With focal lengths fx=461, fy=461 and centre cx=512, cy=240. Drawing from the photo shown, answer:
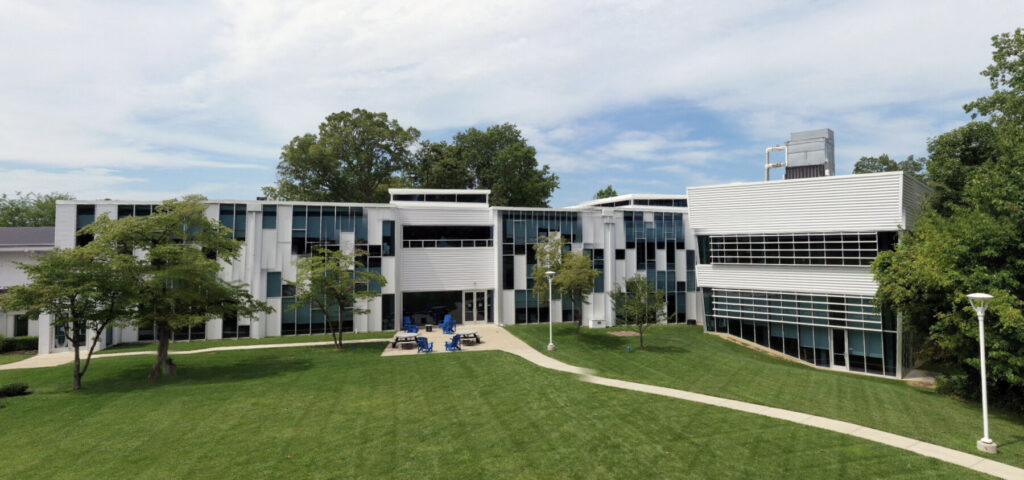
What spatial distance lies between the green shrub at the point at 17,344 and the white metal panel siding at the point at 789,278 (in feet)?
155

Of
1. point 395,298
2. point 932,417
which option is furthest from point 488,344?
point 932,417

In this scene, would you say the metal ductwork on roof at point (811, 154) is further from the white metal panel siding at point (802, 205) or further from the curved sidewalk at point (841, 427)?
the curved sidewalk at point (841, 427)

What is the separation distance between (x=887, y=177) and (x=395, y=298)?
32.4m

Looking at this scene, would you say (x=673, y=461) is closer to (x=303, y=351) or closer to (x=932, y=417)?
(x=932, y=417)

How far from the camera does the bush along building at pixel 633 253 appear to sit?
1139 inches

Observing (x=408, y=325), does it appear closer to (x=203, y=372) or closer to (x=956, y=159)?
(x=203, y=372)

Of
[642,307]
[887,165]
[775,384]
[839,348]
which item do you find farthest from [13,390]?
[887,165]

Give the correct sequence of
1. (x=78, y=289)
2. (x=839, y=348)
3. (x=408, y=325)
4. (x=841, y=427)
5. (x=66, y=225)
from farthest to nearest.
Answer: (x=408, y=325)
(x=839, y=348)
(x=66, y=225)
(x=78, y=289)
(x=841, y=427)

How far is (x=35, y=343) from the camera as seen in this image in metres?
30.6

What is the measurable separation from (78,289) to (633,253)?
35.1 metres

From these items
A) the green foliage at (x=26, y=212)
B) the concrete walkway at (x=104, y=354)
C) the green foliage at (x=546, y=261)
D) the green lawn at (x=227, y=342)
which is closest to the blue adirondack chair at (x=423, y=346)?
the concrete walkway at (x=104, y=354)

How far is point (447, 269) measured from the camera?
35844mm

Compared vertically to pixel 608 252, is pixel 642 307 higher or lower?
lower

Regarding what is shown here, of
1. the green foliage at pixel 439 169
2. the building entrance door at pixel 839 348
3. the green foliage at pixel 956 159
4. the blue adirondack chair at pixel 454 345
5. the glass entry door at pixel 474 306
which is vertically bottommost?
the building entrance door at pixel 839 348
